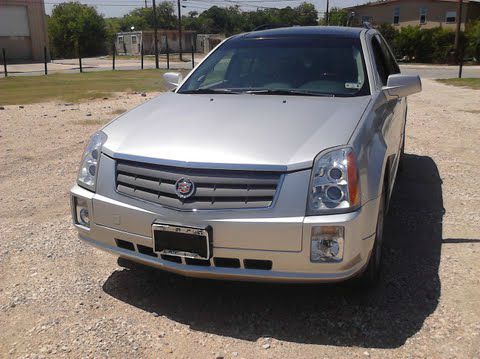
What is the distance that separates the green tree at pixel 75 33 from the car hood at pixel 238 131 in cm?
6717

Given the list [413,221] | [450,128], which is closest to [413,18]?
[450,128]

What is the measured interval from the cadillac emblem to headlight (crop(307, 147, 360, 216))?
2.11 ft

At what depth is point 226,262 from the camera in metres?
3.02

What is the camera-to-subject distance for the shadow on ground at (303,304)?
3100mm

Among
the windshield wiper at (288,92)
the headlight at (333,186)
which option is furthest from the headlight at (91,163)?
the headlight at (333,186)

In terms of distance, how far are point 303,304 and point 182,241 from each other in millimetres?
942

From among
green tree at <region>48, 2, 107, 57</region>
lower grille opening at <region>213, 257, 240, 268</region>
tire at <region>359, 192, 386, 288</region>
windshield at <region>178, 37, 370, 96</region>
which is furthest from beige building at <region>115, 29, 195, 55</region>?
lower grille opening at <region>213, 257, 240, 268</region>

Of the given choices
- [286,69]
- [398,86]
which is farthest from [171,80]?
[398,86]

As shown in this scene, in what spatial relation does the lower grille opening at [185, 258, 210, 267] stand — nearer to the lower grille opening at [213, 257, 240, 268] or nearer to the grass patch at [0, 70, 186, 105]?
the lower grille opening at [213, 257, 240, 268]

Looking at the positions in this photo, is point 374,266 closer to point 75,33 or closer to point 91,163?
point 91,163

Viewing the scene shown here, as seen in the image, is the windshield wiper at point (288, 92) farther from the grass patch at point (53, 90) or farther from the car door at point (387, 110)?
the grass patch at point (53, 90)

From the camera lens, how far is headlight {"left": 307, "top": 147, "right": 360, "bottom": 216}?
9.39ft

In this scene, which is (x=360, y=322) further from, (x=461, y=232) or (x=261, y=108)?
(x=461, y=232)

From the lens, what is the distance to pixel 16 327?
317cm
